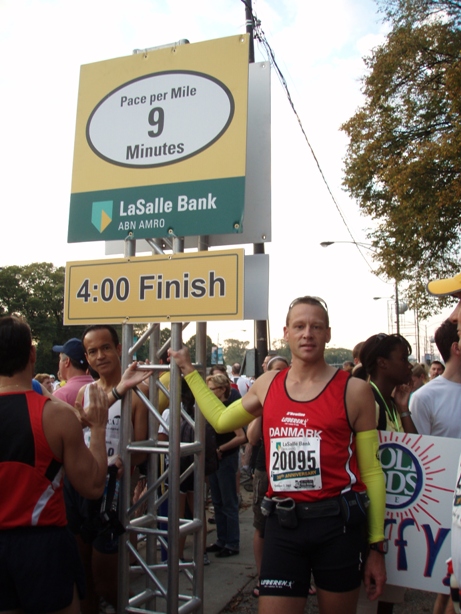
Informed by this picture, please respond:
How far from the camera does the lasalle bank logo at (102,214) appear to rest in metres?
3.60

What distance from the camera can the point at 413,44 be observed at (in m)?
15.1

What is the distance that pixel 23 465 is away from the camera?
2.24 m

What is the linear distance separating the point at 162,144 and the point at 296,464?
213cm

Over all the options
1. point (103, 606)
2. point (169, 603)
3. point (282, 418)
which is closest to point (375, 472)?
point (282, 418)

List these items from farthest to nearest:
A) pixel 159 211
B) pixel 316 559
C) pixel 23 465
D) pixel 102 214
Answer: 1. pixel 102 214
2. pixel 159 211
3. pixel 316 559
4. pixel 23 465

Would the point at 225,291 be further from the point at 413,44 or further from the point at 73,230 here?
the point at 413,44

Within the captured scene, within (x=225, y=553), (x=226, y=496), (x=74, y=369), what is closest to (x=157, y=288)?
(x=74, y=369)

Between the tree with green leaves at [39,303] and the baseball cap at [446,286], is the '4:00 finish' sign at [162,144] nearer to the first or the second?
the baseball cap at [446,286]

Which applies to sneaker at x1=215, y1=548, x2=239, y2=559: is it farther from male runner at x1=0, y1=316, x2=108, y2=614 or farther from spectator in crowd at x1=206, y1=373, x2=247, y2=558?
male runner at x1=0, y1=316, x2=108, y2=614

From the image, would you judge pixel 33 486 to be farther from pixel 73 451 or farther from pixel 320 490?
pixel 320 490

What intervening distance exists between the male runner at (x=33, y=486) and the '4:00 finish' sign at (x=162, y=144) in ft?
4.49

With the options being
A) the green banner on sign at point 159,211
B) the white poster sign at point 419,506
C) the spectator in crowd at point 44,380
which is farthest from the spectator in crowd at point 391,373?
the spectator in crowd at point 44,380

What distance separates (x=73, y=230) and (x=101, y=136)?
0.65m

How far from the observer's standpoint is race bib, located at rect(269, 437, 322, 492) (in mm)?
2463
